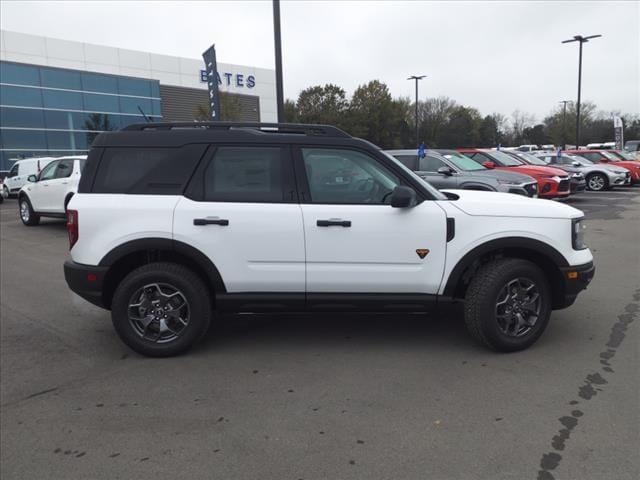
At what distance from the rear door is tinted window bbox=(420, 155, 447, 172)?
28.7 ft

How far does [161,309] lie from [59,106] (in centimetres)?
3162

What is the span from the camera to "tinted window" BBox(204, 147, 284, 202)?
4.19 meters

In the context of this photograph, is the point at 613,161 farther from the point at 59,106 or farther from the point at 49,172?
the point at 59,106

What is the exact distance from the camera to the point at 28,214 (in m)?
13.3

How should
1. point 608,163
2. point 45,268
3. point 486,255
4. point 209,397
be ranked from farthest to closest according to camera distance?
point 608,163 < point 45,268 < point 486,255 < point 209,397

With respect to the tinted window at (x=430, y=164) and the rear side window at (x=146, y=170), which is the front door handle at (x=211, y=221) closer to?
the rear side window at (x=146, y=170)

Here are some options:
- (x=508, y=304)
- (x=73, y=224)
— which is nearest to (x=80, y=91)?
(x=73, y=224)

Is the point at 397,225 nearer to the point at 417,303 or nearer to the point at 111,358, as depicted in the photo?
the point at 417,303

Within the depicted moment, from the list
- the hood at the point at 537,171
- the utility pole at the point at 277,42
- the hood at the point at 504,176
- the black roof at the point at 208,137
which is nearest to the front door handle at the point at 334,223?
the black roof at the point at 208,137

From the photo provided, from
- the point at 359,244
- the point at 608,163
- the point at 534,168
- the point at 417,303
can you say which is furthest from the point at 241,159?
the point at 608,163

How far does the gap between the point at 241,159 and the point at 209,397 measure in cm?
189

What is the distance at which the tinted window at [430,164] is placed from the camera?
12.4 metres

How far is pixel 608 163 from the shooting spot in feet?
74.6

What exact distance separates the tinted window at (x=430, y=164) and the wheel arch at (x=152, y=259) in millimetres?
9093
